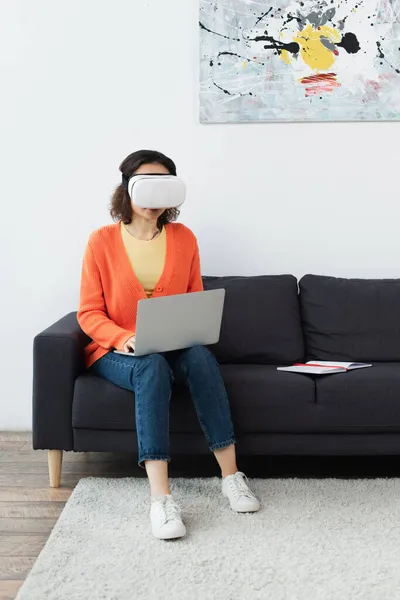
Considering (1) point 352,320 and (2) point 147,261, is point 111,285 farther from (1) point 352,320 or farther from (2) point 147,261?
(1) point 352,320

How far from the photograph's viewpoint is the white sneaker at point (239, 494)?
8.48 feet

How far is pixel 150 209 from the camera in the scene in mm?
2906

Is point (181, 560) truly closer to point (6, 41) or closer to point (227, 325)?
point (227, 325)

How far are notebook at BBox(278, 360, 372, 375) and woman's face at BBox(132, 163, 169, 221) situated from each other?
30.9 inches

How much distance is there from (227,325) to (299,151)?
924 mm

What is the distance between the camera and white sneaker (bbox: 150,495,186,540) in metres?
2.35

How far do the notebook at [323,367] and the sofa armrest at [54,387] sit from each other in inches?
32.5

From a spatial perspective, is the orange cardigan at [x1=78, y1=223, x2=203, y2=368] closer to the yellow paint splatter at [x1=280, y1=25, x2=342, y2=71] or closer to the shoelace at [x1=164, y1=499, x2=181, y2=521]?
the shoelace at [x1=164, y1=499, x2=181, y2=521]

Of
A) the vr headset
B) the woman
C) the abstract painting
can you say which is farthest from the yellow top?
the abstract painting

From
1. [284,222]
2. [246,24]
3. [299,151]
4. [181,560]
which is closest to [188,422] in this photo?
[181,560]

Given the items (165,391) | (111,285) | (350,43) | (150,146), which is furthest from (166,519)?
(350,43)

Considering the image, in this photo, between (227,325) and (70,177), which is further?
(70,177)

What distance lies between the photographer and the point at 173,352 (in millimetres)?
2879

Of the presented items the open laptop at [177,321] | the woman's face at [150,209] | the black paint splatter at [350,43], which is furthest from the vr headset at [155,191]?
the black paint splatter at [350,43]
